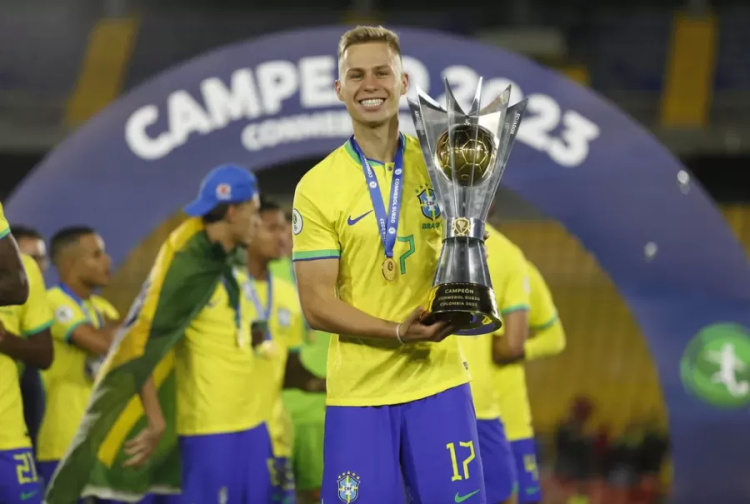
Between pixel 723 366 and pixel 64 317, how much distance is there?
416 cm

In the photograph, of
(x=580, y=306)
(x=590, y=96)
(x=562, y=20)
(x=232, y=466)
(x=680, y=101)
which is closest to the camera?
(x=232, y=466)

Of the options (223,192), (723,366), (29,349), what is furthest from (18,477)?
(723,366)

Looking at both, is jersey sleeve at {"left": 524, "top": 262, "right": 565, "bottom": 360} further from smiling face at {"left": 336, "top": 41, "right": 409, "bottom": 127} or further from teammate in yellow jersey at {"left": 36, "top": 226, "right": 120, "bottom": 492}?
smiling face at {"left": 336, "top": 41, "right": 409, "bottom": 127}

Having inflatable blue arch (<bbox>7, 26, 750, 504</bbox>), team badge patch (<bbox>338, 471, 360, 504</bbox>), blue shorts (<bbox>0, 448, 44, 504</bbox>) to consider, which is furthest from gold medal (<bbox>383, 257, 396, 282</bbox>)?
inflatable blue arch (<bbox>7, 26, 750, 504</bbox>)

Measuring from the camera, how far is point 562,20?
1814cm

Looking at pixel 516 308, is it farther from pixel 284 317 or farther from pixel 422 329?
pixel 422 329

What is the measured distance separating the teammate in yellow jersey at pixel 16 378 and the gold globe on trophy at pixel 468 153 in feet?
7.44

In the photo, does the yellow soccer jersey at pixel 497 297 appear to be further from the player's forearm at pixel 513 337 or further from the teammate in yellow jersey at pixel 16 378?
the teammate in yellow jersey at pixel 16 378

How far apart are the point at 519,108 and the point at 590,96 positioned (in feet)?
15.9

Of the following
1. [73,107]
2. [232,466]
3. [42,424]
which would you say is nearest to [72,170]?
[42,424]

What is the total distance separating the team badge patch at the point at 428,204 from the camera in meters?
4.01

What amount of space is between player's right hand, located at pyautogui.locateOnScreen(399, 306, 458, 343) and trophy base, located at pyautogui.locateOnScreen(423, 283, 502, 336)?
0.05 ft

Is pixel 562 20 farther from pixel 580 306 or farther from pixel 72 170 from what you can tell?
pixel 72 170

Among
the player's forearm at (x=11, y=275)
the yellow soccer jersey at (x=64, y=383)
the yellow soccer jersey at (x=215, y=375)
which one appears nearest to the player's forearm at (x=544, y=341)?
the yellow soccer jersey at (x=215, y=375)
